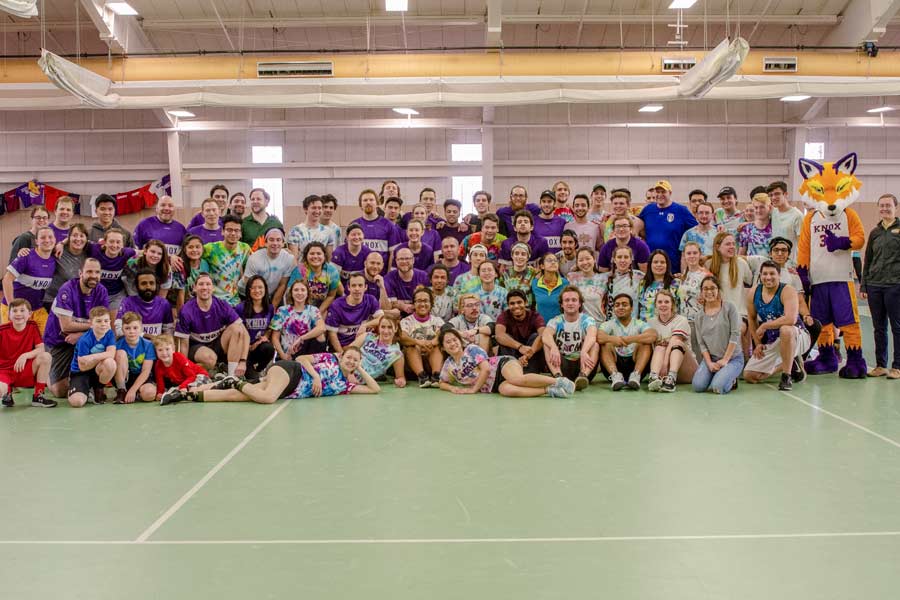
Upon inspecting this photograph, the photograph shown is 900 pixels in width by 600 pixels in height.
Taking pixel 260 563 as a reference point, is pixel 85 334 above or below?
above

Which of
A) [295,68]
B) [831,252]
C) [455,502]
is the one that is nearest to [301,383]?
[455,502]

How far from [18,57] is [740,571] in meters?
17.5

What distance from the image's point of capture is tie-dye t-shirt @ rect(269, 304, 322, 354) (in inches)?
312

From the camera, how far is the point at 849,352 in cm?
804

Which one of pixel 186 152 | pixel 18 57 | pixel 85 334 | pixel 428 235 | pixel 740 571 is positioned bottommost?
pixel 740 571

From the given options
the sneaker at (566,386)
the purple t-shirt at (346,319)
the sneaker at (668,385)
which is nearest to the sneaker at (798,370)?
the sneaker at (668,385)

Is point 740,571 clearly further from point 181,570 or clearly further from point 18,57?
point 18,57

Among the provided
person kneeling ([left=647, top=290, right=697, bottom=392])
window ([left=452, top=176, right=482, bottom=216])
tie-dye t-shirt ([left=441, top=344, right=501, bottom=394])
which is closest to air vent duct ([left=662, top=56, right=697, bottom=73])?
window ([left=452, top=176, right=482, bottom=216])

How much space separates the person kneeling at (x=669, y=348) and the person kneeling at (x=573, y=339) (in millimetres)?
617

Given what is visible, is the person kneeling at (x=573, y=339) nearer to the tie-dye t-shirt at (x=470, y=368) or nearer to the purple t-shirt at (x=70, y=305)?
the tie-dye t-shirt at (x=470, y=368)

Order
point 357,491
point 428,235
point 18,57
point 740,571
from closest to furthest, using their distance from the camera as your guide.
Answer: point 740,571 → point 357,491 → point 428,235 → point 18,57

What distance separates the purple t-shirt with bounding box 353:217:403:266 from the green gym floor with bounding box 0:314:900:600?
2.83 m

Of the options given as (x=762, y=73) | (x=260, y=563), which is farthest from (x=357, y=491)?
(x=762, y=73)

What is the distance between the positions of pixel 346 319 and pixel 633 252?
3336mm
